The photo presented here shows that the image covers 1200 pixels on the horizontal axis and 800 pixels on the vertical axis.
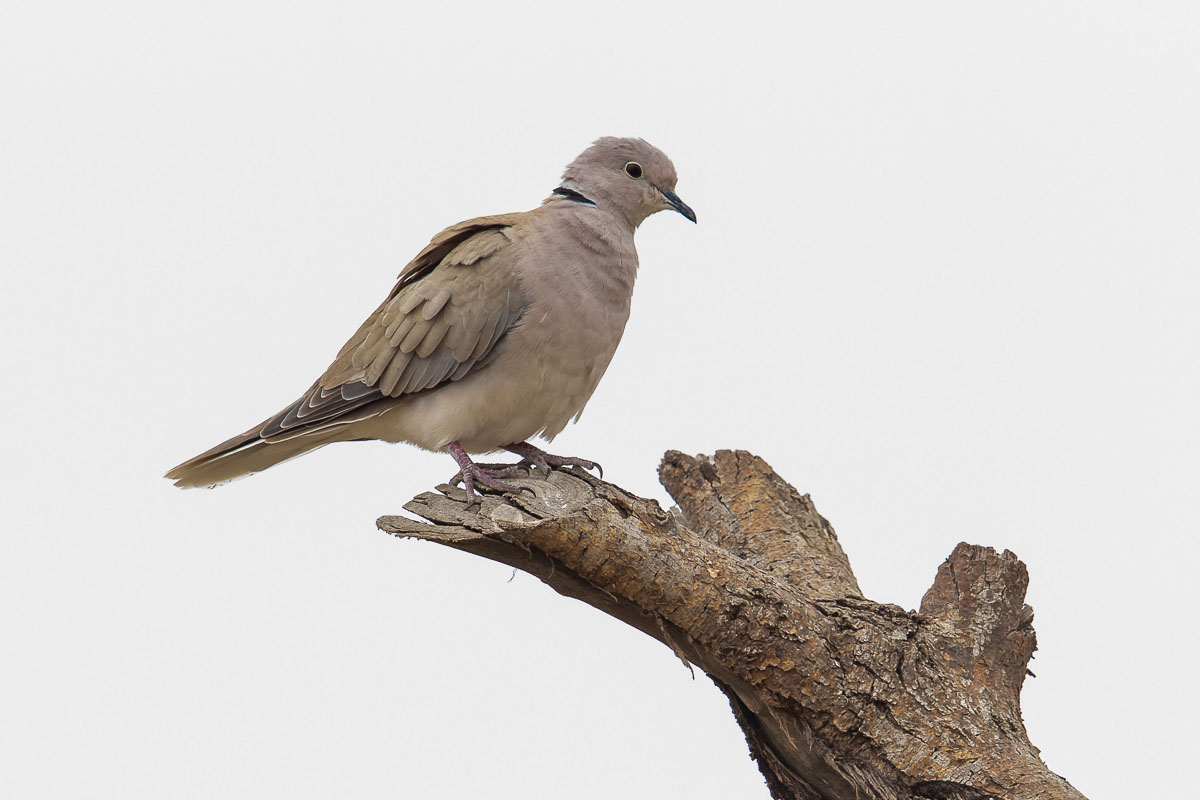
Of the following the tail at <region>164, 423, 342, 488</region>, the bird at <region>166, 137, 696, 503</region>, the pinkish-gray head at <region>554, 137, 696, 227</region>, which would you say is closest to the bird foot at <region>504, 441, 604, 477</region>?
the bird at <region>166, 137, 696, 503</region>

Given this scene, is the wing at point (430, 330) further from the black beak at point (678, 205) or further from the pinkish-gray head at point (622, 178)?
the black beak at point (678, 205)

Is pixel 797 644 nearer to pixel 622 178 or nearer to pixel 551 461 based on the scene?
pixel 551 461

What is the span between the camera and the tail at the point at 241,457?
559 centimetres

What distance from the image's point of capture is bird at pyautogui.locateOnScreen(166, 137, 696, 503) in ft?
17.3

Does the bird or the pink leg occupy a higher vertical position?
the bird

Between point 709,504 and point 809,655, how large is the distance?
5.87 ft

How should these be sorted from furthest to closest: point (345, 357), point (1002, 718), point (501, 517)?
point (345, 357) < point (1002, 718) < point (501, 517)

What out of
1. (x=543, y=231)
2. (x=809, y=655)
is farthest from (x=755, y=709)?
(x=543, y=231)

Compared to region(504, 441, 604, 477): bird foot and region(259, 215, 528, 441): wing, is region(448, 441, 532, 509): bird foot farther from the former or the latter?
region(259, 215, 528, 441): wing

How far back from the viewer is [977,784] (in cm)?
462

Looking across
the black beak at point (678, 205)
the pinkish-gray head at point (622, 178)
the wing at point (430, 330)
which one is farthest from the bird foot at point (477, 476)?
the black beak at point (678, 205)

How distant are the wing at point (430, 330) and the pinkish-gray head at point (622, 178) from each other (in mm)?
475

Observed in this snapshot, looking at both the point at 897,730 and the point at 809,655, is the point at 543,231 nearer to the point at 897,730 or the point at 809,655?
the point at 809,655

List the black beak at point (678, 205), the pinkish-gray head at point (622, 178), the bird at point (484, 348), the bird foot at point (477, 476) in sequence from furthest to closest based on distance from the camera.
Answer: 1. the black beak at point (678, 205)
2. the pinkish-gray head at point (622, 178)
3. the bird at point (484, 348)
4. the bird foot at point (477, 476)
